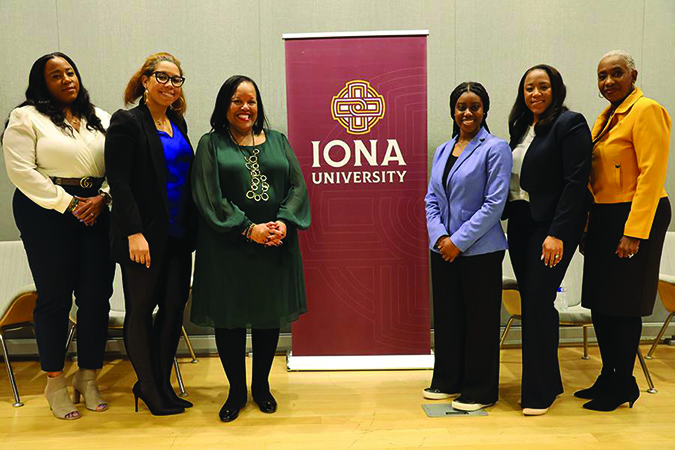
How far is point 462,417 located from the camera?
2.84 metres

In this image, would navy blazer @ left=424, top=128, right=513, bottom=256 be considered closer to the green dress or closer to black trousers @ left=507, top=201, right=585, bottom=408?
black trousers @ left=507, top=201, right=585, bottom=408

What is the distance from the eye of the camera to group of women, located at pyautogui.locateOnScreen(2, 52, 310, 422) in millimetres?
2734

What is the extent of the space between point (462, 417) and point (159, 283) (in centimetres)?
172

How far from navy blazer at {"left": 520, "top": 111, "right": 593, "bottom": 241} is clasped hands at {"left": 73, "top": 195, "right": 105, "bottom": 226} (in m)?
2.21

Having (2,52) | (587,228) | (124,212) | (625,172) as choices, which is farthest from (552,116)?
(2,52)

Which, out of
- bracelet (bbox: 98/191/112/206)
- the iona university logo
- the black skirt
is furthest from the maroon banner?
bracelet (bbox: 98/191/112/206)

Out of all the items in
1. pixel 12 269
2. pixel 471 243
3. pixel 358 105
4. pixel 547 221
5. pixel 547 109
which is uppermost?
pixel 358 105

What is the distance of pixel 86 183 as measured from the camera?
288cm

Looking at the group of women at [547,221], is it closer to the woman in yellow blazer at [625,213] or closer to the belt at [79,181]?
the woman in yellow blazer at [625,213]

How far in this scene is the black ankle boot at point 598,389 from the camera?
302 centimetres

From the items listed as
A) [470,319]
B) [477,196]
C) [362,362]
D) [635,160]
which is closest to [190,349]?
[362,362]

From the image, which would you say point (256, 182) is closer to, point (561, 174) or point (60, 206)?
point (60, 206)

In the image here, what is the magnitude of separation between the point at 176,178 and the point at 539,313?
1.99 meters

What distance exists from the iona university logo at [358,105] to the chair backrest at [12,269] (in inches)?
92.8
